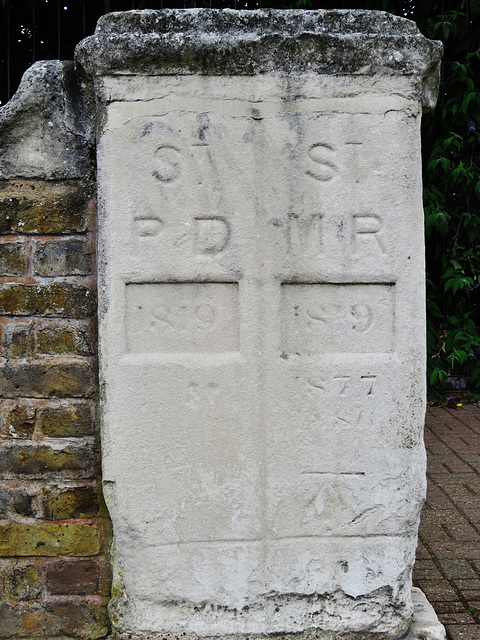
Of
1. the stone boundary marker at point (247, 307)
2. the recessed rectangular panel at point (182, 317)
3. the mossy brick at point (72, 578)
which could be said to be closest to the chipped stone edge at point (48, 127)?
the stone boundary marker at point (247, 307)

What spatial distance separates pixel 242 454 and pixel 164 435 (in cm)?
24

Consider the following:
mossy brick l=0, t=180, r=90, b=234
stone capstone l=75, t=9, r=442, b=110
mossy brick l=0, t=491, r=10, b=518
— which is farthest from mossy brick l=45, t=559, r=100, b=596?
stone capstone l=75, t=9, r=442, b=110

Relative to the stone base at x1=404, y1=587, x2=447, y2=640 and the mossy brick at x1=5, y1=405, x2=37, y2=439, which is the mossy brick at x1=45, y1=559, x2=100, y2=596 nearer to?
the mossy brick at x1=5, y1=405, x2=37, y2=439

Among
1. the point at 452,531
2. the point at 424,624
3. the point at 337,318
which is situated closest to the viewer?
the point at 337,318

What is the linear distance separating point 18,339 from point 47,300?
0.15 meters

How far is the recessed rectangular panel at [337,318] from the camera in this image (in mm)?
1779

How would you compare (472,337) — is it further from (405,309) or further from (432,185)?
(405,309)

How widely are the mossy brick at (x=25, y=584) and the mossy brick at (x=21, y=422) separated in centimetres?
42

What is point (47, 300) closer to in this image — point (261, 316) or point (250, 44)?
point (261, 316)

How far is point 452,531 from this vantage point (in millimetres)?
2754

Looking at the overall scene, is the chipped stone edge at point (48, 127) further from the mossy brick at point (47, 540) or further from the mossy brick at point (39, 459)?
the mossy brick at point (47, 540)

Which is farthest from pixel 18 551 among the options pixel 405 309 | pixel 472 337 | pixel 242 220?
pixel 472 337

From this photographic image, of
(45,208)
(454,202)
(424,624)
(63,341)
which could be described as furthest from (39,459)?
(454,202)

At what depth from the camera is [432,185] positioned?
15.5 ft
